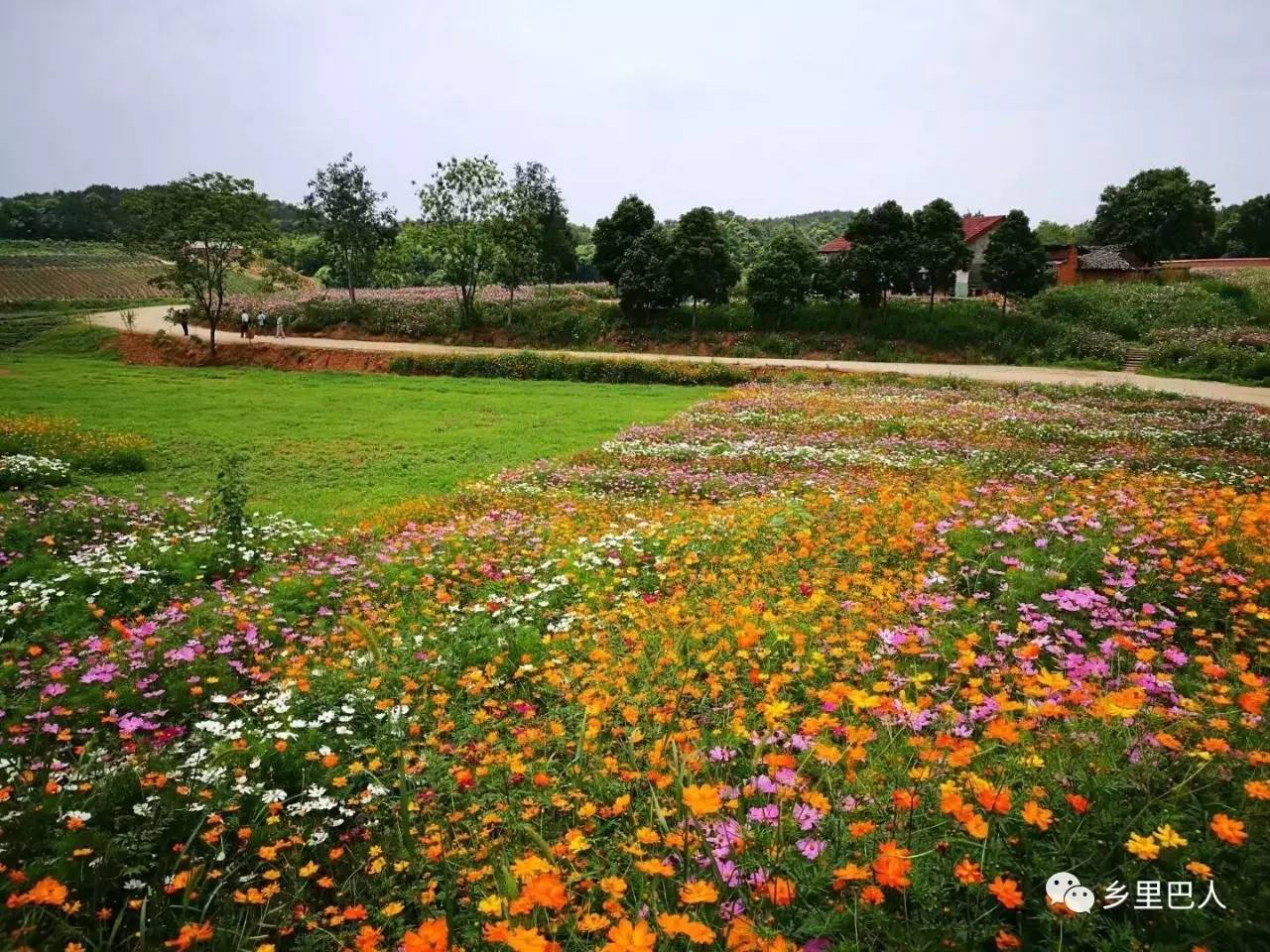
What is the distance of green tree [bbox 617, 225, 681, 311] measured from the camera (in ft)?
131

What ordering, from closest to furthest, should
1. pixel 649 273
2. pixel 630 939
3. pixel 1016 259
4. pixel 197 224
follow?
pixel 630 939
pixel 197 224
pixel 1016 259
pixel 649 273

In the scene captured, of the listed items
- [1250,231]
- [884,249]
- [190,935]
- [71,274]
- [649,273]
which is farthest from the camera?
[71,274]

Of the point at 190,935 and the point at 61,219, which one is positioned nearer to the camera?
the point at 190,935

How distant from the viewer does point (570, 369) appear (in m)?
30.1

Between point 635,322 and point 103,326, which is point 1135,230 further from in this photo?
point 103,326

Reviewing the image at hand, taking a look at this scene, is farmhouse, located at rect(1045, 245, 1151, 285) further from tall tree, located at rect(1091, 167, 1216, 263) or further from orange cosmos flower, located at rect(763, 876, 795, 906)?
orange cosmos flower, located at rect(763, 876, 795, 906)

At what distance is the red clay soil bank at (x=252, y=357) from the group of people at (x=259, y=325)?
9.13 feet

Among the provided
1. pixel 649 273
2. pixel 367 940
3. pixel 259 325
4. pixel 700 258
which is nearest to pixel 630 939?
pixel 367 940

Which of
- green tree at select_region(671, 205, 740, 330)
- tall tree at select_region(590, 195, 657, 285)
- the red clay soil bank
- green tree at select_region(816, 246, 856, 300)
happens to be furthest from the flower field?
tall tree at select_region(590, 195, 657, 285)

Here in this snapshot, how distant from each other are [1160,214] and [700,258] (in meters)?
43.3

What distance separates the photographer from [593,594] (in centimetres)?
609

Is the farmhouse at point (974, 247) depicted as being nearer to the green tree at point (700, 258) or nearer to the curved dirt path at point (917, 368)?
the green tree at point (700, 258)

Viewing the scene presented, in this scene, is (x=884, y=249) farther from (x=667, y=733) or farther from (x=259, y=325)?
(x=667, y=733)

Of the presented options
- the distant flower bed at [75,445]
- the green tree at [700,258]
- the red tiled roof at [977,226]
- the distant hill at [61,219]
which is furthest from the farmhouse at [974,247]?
the distant hill at [61,219]
